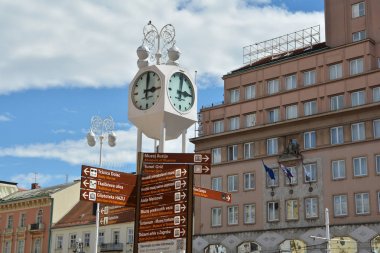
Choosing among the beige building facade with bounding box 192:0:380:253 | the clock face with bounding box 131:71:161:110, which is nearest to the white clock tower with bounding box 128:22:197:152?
the clock face with bounding box 131:71:161:110

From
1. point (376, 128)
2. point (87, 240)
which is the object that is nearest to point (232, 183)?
point (376, 128)

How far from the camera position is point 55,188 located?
79188mm

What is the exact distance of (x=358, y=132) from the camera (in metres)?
53.9

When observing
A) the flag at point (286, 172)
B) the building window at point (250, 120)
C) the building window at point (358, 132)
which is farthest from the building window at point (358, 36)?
the flag at point (286, 172)

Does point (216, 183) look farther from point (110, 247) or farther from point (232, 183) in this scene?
point (110, 247)

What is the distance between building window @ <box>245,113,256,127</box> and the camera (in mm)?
61559

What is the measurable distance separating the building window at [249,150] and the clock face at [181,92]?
42.1 meters

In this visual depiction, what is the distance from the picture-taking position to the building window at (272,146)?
59.2 m

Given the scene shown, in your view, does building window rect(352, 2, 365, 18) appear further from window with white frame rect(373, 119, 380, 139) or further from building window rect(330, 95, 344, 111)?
window with white frame rect(373, 119, 380, 139)

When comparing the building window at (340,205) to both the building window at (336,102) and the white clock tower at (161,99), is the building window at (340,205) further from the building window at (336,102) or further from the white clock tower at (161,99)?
the white clock tower at (161,99)

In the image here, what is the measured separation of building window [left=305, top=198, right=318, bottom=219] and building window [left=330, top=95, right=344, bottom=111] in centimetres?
767

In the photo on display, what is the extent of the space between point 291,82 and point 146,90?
42608mm

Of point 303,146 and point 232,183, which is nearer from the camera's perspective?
point 303,146

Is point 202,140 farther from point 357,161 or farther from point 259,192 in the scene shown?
point 357,161
